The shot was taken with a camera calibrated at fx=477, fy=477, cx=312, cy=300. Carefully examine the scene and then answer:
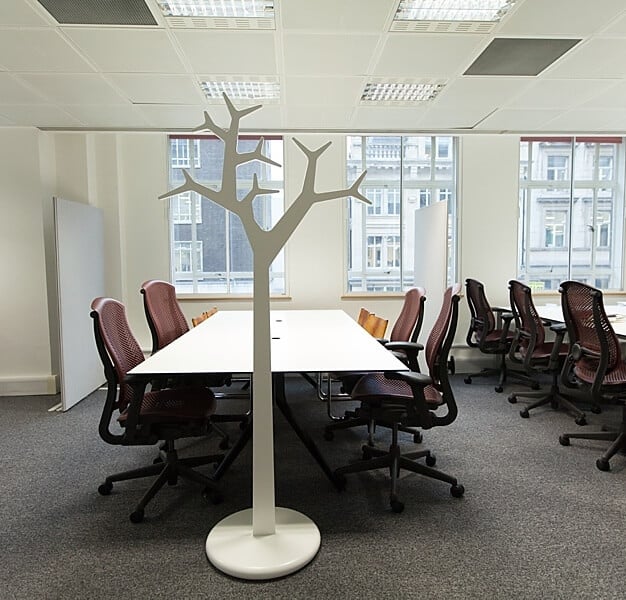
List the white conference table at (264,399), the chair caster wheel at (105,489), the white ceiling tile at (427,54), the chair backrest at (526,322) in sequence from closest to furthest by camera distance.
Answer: the white conference table at (264,399) → the chair caster wheel at (105,489) → the white ceiling tile at (427,54) → the chair backrest at (526,322)

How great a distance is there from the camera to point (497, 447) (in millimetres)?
3180

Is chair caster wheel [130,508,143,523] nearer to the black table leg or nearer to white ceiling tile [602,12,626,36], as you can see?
the black table leg

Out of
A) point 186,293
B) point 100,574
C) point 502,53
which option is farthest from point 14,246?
point 502,53

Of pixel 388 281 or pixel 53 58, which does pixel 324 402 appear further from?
pixel 53 58

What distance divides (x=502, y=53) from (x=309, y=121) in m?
1.82

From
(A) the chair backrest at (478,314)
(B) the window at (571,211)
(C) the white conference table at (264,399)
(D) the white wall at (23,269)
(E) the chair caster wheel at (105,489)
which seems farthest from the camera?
(B) the window at (571,211)

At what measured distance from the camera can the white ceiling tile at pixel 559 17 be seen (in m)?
2.41

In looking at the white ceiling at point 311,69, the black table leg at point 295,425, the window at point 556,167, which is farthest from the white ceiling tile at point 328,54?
the window at point 556,167

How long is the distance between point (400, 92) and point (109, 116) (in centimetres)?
248

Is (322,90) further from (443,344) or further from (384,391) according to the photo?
(384,391)

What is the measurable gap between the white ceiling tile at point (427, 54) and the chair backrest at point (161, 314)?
2.19 meters

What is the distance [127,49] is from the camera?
2.85 m

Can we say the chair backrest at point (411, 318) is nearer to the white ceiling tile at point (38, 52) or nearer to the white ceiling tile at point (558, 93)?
the white ceiling tile at point (558, 93)

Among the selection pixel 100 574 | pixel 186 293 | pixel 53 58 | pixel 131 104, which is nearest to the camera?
pixel 100 574
